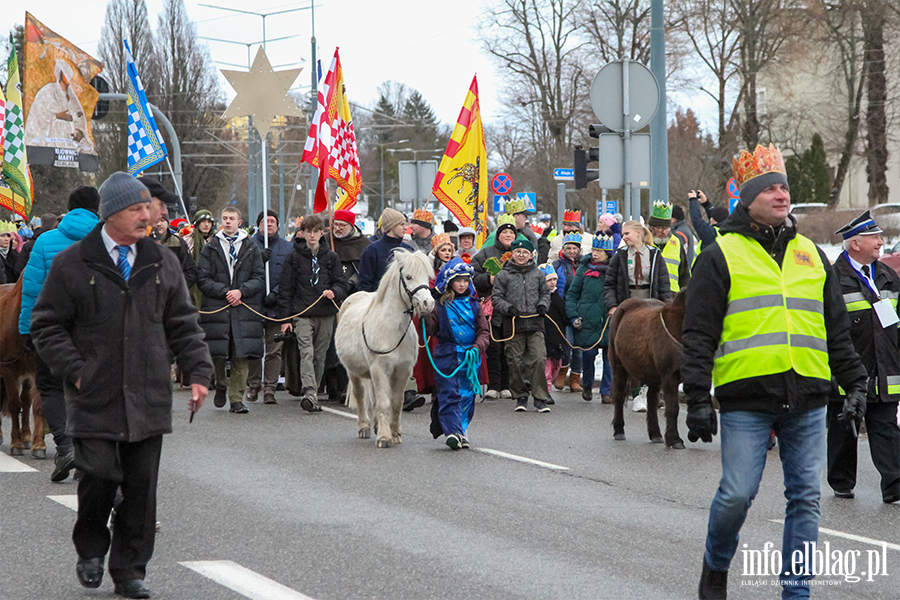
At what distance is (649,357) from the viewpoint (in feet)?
37.7

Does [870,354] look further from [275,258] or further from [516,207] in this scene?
[516,207]

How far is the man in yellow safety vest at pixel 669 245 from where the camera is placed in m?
13.7

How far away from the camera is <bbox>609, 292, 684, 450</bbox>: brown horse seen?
1113 cm

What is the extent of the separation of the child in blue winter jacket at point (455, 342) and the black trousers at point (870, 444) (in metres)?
3.44

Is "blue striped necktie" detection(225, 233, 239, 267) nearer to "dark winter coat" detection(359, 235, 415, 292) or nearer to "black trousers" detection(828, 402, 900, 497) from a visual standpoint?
"dark winter coat" detection(359, 235, 415, 292)

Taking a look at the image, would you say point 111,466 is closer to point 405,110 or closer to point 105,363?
point 105,363

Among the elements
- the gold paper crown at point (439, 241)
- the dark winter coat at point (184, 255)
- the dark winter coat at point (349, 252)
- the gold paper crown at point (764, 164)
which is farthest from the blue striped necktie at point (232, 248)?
the gold paper crown at point (764, 164)

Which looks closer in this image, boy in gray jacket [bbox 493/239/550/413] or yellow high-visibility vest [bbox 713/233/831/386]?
yellow high-visibility vest [bbox 713/233/831/386]

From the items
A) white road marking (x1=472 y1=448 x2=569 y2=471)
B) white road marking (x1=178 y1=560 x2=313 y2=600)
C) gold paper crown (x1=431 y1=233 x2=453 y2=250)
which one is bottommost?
white road marking (x1=472 y1=448 x2=569 y2=471)

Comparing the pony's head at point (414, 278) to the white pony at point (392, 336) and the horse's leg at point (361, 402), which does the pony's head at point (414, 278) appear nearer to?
the white pony at point (392, 336)

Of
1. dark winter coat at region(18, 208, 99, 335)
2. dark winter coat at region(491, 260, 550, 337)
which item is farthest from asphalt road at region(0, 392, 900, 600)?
dark winter coat at region(491, 260, 550, 337)

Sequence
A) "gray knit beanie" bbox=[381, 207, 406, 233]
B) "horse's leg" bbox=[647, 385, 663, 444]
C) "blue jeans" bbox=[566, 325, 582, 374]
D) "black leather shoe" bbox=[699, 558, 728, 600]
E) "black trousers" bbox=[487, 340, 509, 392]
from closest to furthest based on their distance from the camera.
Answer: "black leather shoe" bbox=[699, 558, 728, 600], "horse's leg" bbox=[647, 385, 663, 444], "gray knit beanie" bbox=[381, 207, 406, 233], "black trousers" bbox=[487, 340, 509, 392], "blue jeans" bbox=[566, 325, 582, 374]

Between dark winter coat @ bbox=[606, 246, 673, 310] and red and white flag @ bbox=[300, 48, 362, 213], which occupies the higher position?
red and white flag @ bbox=[300, 48, 362, 213]

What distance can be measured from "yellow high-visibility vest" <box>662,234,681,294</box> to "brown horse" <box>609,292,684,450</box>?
1748 mm
